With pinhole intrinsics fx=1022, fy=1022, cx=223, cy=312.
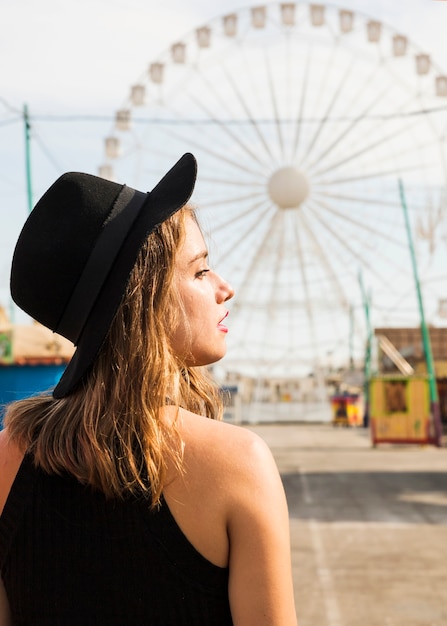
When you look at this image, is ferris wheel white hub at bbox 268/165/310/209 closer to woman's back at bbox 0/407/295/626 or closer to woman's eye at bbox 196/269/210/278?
woman's eye at bbox 196/269/210/278

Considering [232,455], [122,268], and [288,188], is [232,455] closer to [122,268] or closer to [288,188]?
[122,268]

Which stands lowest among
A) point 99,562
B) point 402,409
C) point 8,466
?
point 402,409

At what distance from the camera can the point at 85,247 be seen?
1629 millimetres

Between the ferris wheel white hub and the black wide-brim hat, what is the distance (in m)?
37.6

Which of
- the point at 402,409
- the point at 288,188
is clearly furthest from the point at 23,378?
the point at 288,188

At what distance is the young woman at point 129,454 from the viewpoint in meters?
1.48

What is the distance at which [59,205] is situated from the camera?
1665 millimetres

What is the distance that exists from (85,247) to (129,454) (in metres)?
0.34

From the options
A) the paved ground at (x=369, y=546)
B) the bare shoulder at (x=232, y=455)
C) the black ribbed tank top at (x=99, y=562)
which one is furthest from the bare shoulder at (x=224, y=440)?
the paved ground at (x=369, y=546)

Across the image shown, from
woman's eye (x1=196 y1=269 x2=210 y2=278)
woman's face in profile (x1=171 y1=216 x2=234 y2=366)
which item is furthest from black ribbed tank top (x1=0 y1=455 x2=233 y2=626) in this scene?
woman's eye (x1=196 y1=269 x2=210 y2=278)

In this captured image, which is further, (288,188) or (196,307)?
(288,188)

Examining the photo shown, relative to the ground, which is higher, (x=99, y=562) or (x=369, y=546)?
(x=99, y=562)

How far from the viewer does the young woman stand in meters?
1.48

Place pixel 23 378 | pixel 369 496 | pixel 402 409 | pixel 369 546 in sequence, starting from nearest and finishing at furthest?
pixel 23 378, pixel 369 546, pixel 369 496, pixel 402 409
